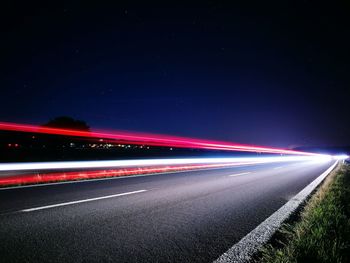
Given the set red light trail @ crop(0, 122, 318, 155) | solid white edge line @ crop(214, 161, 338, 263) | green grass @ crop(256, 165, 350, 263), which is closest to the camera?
green grass @ crop(256, 165, 350, 263)

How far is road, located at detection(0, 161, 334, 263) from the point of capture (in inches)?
135

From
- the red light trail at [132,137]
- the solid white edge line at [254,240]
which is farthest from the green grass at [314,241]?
the red light trail at [132,137]

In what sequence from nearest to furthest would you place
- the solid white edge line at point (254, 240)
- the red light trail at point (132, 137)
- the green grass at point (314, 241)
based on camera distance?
the green grass at point (314, 241), the solid white edge line at point (254, 240), the red light trail at point (132, 137)

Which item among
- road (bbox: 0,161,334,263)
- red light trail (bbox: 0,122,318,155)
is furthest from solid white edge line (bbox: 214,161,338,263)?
red light trail (bbox: 0,122,318,155)

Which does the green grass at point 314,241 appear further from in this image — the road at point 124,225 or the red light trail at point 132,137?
the red light trail at point 132,137

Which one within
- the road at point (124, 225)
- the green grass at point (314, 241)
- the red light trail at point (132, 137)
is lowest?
the road at point (124, 225)

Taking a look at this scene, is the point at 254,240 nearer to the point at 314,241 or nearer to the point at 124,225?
the point at 314,241

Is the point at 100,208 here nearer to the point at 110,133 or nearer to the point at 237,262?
the point at 237,262

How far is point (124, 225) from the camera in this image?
4668 millimetres

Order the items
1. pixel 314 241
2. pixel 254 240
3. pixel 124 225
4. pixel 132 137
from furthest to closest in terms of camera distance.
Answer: pixel 132 137, pixel 124 225, pixel 254 240, pixel 314 241

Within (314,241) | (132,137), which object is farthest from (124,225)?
(132,137)

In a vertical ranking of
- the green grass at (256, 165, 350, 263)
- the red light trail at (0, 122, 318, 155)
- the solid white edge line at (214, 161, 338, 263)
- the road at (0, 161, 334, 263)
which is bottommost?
the road at (0, 161, 334, 263)

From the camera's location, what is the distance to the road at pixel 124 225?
11.3ft

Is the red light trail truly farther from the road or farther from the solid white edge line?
the solid white edge line
